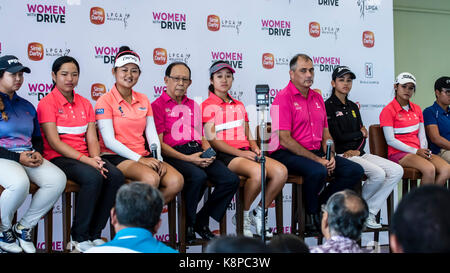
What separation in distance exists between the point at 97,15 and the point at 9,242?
205cm

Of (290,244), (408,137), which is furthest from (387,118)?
(290,244)

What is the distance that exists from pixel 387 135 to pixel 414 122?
33cm

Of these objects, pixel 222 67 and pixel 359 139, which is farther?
pixel 359 139

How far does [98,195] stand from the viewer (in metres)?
2.85

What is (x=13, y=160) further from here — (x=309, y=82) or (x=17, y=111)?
(x=309, y=82)

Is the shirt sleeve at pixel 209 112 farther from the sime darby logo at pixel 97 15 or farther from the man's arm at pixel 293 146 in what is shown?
the sime darby logo at pixel 97 15

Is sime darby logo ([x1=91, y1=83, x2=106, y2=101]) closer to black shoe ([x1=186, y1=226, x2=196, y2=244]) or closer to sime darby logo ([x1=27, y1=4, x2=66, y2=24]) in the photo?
sime darby logo ([x1=27, y1=4, x2=66, y2=24])

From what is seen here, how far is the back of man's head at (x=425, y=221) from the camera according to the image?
1000 mm

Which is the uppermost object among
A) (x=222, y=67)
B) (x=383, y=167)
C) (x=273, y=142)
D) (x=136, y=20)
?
(x=136, y=20)

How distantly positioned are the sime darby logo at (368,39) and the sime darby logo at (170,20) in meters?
1.90

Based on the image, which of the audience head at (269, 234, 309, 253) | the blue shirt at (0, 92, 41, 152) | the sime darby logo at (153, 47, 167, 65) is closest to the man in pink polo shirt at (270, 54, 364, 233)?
the sime darby logo at (153, 47, 167, 65)

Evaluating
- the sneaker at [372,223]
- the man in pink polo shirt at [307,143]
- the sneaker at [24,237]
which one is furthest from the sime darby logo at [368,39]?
the sneaker at [24,237]

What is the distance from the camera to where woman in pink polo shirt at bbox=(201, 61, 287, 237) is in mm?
3346
